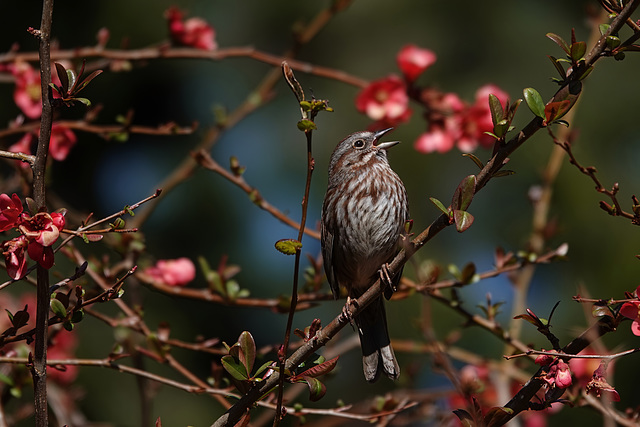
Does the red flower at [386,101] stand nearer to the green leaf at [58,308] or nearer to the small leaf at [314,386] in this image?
the small leaf at [314,386]

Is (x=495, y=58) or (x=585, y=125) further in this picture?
(x=495, y=58)

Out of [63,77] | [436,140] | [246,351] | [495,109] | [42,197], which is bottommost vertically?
[246,351]

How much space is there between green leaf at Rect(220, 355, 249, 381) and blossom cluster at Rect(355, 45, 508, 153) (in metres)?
1.81

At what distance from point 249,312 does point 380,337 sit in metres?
5.47

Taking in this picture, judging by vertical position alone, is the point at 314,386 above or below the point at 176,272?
below

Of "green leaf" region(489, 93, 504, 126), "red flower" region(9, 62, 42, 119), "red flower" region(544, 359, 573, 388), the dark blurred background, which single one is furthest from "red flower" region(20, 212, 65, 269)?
the dark blurred background

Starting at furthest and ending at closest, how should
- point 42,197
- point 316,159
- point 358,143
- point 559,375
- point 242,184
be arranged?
point 316,159, point 358,143, point 242,184, point 559,375, point 42,197

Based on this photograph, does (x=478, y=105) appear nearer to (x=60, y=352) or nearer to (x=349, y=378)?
(x=60, y=352)

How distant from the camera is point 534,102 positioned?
165cm

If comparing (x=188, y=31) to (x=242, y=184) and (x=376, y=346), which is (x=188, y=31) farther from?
(x=376, y=346)

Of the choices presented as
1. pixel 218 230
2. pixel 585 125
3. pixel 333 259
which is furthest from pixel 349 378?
pixel 333 259

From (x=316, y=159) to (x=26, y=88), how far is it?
6156 millimetres

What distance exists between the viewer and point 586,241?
26.3 feet

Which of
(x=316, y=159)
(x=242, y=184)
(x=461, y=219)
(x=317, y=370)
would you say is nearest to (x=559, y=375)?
(x=461, y=219)
